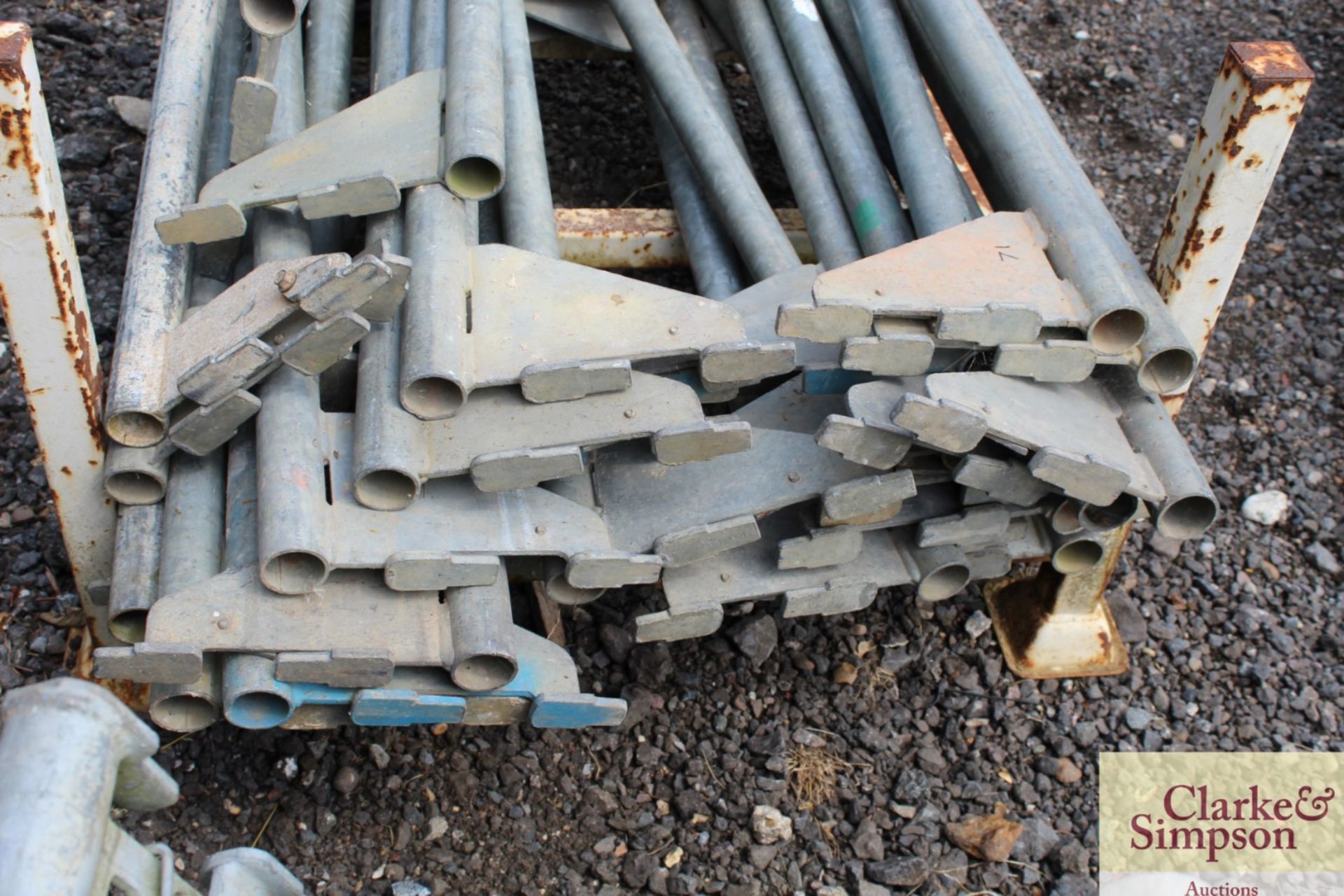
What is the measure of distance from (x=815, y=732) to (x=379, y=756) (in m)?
1.05

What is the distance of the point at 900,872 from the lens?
3025mm

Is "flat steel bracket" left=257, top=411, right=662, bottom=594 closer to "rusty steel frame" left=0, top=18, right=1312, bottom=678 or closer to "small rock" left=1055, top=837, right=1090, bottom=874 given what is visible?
"rusty steel frame" left=0, top=18, right=1312, bottom=678

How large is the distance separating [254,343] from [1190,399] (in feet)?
10.1

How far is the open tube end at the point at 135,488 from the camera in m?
2.72

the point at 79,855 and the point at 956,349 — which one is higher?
the point at 79,855

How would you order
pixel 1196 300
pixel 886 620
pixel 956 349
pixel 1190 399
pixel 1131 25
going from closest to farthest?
pixel 956 349, pixel 1196 300, pixel 886 620, pixel 1190 399, pixel 1131 25

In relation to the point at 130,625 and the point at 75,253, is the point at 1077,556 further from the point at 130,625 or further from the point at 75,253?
the point at 75,253

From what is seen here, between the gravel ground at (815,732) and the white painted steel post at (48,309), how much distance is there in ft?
2.03

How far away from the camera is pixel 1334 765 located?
10.9ft

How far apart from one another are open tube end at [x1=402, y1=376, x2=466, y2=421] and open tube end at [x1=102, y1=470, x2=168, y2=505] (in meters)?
0.59

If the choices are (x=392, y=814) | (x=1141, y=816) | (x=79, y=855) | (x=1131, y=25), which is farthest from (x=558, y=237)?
(x=1131, y=25)

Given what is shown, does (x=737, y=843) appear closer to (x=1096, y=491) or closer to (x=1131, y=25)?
(x=1096, y=491)

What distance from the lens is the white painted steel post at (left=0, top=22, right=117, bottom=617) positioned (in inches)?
93.1

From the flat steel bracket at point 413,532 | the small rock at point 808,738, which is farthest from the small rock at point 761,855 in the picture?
the flat steel bracket at point 413,532
